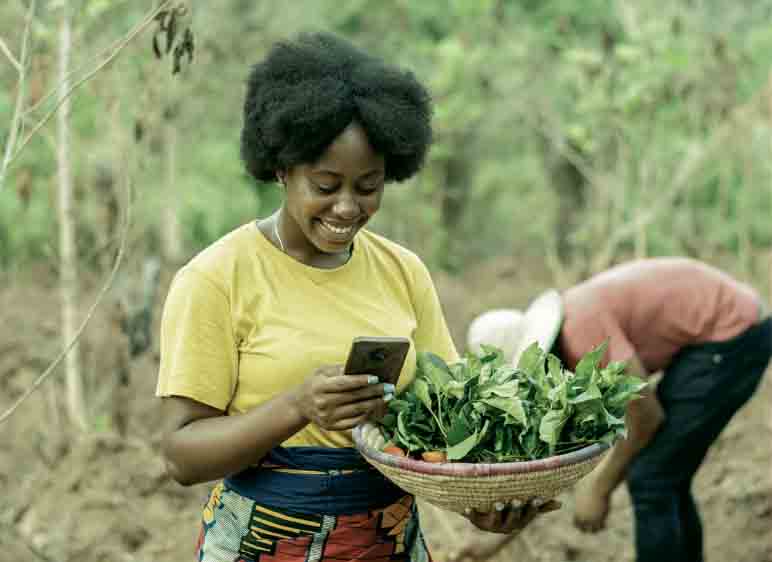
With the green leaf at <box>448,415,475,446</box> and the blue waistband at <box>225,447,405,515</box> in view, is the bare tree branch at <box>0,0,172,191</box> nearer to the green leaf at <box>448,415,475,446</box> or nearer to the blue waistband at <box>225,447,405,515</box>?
the blue waistband at <box>225,447,405,515</box>

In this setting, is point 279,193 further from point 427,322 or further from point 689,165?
point 427,322

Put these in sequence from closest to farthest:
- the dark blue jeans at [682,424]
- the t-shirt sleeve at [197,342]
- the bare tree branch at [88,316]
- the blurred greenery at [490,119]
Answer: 1. the t-shirt sleeve at [197,342]
2. the bare tree branch at [88,316]
3. the dark blue jeans at [682,424]
4. the blurred greenery at [490,119]

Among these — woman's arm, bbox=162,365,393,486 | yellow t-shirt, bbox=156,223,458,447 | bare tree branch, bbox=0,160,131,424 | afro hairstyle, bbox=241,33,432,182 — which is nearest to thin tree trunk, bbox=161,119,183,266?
bare tree branch, bbox=0,160,131,424

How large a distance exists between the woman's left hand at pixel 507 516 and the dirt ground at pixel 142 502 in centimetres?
209

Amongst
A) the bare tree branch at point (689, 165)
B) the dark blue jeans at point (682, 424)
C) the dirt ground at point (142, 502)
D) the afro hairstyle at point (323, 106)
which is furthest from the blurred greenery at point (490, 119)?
the dark blue jeans at point (682, 424)

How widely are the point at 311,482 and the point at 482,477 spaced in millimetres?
347

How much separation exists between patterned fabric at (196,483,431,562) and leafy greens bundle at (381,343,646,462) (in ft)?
0.58

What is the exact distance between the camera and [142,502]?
16.1 ft

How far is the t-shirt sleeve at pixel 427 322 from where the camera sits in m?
2.33

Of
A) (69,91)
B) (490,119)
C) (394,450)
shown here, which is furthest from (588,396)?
(490,119)

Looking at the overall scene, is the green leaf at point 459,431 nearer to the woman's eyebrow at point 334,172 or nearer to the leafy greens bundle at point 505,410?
the leafy greens bundle at point 505,410

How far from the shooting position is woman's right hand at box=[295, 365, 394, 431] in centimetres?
188

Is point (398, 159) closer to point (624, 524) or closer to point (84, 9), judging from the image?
point (84, 9)

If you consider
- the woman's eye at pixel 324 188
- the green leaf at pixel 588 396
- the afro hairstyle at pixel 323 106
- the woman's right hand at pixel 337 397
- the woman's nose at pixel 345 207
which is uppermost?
the afro hairstyle at pixel 323 106
